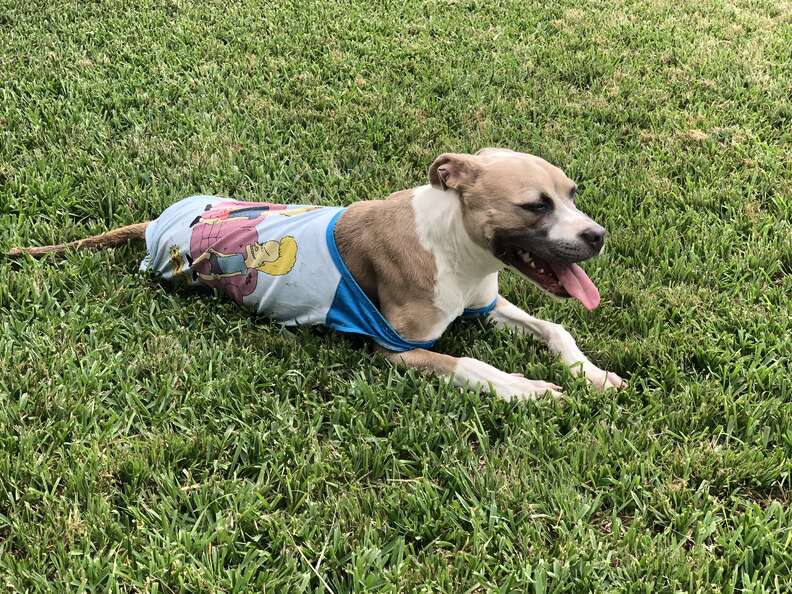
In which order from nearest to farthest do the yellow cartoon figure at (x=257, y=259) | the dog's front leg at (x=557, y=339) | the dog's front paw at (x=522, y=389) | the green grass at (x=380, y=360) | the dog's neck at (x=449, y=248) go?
the green grass at (x=380, y=360)
the dog's front paw at (x=522, y=389)
the dog's front leg at (x=557, y=339)
the dog's neck at (x=449, y=248)
the yellow cartoon figure at (x=257, y=259)

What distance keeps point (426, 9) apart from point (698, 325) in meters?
5.63

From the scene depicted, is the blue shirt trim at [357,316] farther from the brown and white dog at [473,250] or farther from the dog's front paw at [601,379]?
the dog's front paw at [601,379]

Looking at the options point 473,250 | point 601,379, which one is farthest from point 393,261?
point 601,379

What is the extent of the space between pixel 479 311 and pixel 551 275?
1.61 ft

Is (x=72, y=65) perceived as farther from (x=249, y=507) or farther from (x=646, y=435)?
(x=646, y=435)

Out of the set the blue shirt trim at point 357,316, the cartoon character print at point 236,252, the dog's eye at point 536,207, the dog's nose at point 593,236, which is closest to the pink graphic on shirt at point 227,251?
the cartoon character print at point 236,252

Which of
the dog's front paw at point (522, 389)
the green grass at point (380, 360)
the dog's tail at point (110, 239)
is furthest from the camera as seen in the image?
the dog's tail at point (110, 239)

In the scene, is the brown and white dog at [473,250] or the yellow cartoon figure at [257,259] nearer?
the brown and white dog at [473,250]

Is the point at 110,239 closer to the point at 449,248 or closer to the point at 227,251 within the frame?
the point at 227,251

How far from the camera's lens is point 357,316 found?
3445 millimetres

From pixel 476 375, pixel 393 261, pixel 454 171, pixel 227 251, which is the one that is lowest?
pixel 476 375

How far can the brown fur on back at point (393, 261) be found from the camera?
3365 millimetres

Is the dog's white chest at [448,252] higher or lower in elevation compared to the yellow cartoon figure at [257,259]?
higher

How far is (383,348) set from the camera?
343 cm
